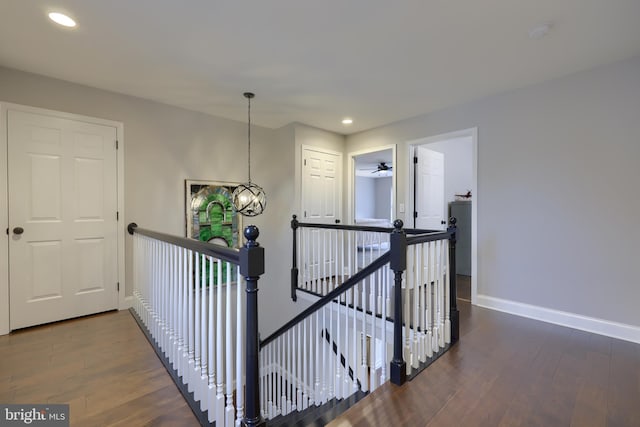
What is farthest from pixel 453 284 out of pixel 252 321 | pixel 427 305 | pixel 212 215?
pixel 212 215

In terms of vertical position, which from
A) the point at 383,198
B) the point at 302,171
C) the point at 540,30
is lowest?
the point at 383,198

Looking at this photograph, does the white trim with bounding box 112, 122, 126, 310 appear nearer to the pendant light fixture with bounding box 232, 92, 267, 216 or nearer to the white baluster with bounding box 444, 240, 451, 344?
the pendant light fixture with bounding box 232, 92, 267, 216

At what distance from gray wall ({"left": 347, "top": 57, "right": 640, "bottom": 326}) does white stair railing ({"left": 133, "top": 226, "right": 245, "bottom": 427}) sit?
2983 mm

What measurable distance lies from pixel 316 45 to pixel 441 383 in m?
2.69

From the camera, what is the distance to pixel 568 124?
2871mm

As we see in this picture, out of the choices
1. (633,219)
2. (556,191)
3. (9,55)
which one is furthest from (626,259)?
(9,55)

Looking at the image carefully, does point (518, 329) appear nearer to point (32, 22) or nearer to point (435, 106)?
point (435, 106)

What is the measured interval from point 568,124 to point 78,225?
5.16m

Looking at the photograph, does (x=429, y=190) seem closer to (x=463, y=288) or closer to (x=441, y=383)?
(x=463, y=288)

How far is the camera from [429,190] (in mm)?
4512

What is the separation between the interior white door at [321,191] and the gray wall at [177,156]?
26cm

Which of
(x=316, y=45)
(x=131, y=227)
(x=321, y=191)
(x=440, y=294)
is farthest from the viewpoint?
(x=321, y=191)

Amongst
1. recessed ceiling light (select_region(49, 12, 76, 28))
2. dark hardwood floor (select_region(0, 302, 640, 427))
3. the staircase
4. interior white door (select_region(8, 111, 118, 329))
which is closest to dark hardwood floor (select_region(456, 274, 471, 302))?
dark hardwood floor (select_region(0, 302, 640, 427))

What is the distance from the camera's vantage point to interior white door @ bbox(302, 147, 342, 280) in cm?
434
